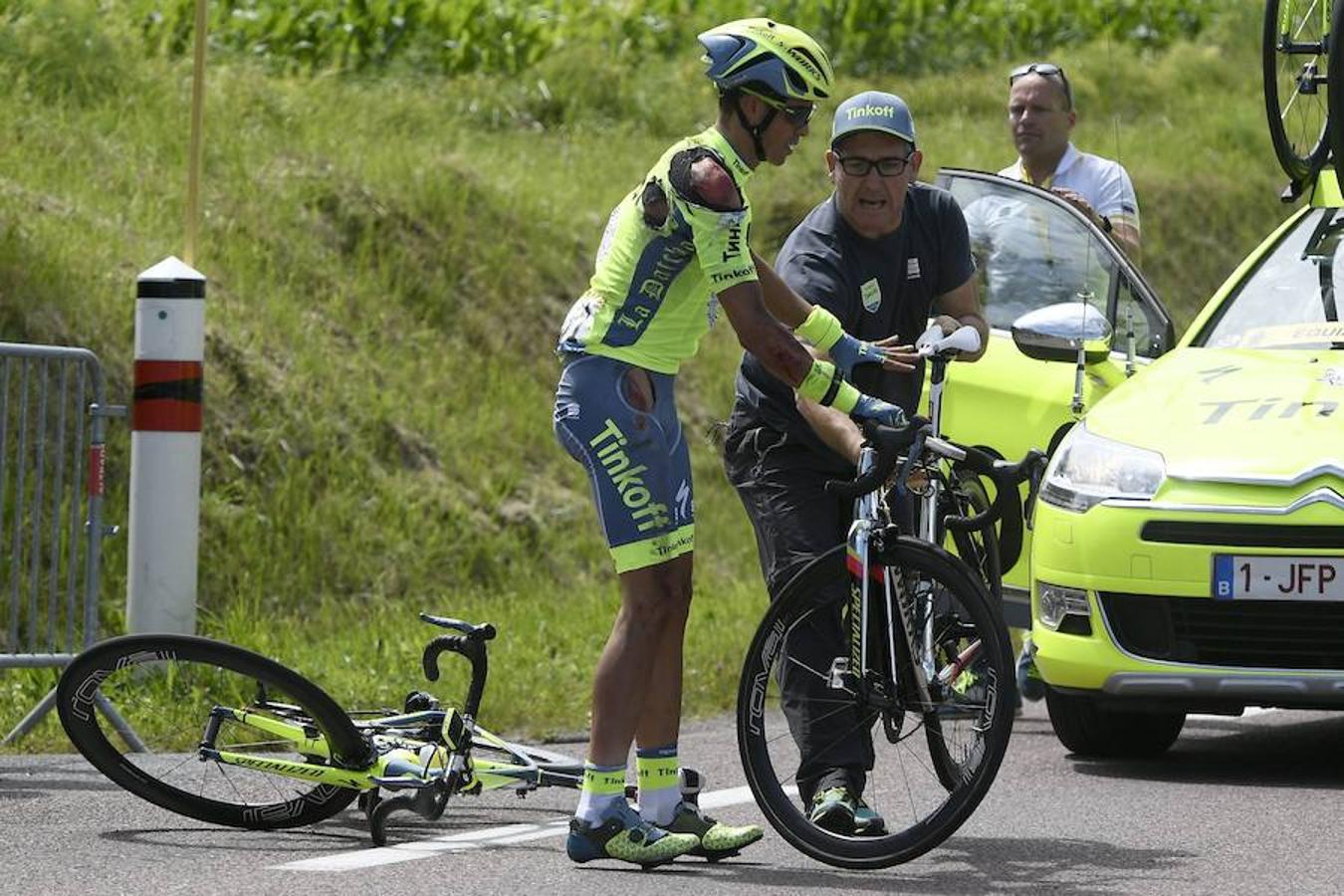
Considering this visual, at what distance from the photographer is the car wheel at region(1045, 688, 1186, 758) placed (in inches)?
334

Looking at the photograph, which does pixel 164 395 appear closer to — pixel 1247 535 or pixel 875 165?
pixel 875 165

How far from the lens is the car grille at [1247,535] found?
7.63 m

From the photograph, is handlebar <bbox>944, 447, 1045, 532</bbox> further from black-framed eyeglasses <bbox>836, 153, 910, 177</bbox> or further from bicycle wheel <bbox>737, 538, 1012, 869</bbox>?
black-framed eyeglasses <bbox>836, 153, 910, 177</bbox>

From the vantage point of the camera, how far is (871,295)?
7.55 m

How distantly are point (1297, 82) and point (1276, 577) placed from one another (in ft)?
9.51

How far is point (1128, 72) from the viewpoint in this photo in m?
21.6

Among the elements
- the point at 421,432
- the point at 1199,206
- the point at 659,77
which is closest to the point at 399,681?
the point at 421,432

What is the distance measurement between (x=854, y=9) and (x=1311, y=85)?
34.6 ft

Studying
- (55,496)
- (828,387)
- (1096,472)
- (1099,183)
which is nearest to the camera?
(828,387)

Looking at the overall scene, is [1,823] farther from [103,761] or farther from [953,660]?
[953,660]

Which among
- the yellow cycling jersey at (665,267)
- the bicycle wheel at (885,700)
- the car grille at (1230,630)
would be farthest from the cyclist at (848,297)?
the car grille at (1230,630)

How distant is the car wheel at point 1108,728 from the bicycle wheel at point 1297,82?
217 centimetres

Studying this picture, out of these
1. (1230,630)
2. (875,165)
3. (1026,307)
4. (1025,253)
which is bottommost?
(1230,630)

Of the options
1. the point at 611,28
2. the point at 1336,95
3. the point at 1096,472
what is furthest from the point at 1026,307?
the point at 611,28
